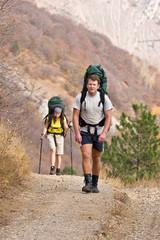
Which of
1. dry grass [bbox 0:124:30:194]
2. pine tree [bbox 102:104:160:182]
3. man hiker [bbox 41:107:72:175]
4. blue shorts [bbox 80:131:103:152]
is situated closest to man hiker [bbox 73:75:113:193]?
blue shorts [bbox 80:131:103:152]

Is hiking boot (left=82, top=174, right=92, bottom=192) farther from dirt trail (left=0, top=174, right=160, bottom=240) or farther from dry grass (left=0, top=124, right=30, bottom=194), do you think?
dry grass (left=0, top=124, right=30, bottom=194)

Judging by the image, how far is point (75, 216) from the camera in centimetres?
457

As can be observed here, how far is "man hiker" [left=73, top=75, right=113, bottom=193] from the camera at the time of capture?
238 inches

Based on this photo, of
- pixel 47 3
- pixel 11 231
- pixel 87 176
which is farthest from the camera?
pixel 47 3

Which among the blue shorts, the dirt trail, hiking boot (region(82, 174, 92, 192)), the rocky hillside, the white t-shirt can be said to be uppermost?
the rocky hillside

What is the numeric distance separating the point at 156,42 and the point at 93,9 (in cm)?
1868

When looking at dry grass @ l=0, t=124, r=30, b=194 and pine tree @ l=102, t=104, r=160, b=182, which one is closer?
dry grass @ l=0, t=124, r=30, b=194

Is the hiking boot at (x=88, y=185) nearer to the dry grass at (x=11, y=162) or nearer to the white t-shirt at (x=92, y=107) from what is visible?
the white t-shirt at (x=92, y=107)

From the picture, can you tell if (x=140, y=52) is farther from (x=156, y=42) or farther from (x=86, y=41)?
(x=86, y=41)

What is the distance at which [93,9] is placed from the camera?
3991 inches

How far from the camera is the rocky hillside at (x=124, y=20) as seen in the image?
91750 millimetres

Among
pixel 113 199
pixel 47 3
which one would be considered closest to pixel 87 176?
pixel 113 199

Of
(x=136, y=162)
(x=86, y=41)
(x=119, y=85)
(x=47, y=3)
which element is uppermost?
(x=47, y=3)

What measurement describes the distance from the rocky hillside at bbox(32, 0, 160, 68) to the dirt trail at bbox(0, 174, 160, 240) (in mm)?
85544
